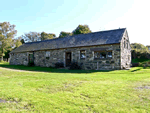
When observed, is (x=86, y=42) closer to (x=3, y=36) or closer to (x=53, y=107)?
(x=53, y=107)

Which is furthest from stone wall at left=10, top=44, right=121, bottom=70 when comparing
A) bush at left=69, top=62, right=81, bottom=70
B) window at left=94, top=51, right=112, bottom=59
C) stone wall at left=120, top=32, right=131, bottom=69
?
stone wall at left=120, top=32, right=131, bottom=69

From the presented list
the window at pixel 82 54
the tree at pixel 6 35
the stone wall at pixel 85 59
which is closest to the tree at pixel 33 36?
the tree at pixel 6 35

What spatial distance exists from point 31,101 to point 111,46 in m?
12.4

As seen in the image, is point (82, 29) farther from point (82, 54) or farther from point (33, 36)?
point (33, 36)

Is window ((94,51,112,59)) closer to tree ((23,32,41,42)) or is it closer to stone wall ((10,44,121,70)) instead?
stone wall ((10,44,121,70))

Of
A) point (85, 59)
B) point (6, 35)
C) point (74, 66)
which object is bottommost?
point (74, 66)

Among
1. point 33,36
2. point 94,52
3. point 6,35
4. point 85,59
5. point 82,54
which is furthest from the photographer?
point 33,36

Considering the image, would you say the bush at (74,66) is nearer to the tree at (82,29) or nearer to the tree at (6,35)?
the tree at (82,29)

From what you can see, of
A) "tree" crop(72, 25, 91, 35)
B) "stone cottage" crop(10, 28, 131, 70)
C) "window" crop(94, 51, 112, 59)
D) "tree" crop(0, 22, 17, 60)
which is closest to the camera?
"stone cottage" crop(10, 28, 131, 70)

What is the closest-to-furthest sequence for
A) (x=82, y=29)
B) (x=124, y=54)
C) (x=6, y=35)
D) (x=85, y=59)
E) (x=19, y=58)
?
(x=124, y=54), (x=85, y=59), (x=19, y=58), (x=6, y=35), (x=82, y=29)

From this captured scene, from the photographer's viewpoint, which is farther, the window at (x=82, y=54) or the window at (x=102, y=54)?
the window at (x=82, y=54)

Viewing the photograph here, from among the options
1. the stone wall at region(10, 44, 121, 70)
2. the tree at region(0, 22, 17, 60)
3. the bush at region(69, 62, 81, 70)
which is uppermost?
the tree at region(0, 22, 17, 60)

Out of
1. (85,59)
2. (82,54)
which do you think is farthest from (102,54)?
(82,54)

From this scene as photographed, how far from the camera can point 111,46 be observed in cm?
1430
